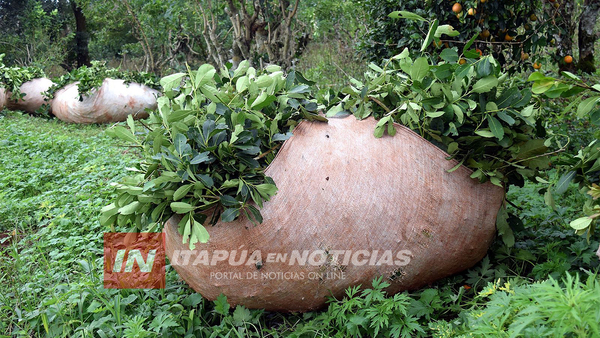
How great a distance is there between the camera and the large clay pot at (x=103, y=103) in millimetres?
6188

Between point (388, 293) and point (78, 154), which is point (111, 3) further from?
point (388, 293)

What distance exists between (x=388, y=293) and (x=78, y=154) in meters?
3.62

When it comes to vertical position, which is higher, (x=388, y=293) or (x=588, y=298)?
(x=588, y=298)

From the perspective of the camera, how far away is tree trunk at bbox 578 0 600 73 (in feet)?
11.7

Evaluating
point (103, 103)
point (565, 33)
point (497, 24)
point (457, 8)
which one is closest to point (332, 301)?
point (457, 8)

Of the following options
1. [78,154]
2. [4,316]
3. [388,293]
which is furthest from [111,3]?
[388,293]

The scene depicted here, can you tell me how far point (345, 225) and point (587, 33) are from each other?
3.16m

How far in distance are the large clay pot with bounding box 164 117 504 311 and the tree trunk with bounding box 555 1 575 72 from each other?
2.29 m

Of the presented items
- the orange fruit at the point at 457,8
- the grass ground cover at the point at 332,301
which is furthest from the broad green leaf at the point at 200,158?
the orange fruit at the point at 457,8

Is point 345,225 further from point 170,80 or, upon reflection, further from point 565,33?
point 565,33

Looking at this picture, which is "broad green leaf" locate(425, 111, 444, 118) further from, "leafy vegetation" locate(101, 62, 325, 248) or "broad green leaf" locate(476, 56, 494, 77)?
"leafy vegetation" locate(101, 62, 325, 248)

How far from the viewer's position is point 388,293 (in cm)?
190

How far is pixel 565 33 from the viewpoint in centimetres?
344

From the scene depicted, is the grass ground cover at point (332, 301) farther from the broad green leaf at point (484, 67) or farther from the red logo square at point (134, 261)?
the broad green leaf at point (484, 67)
